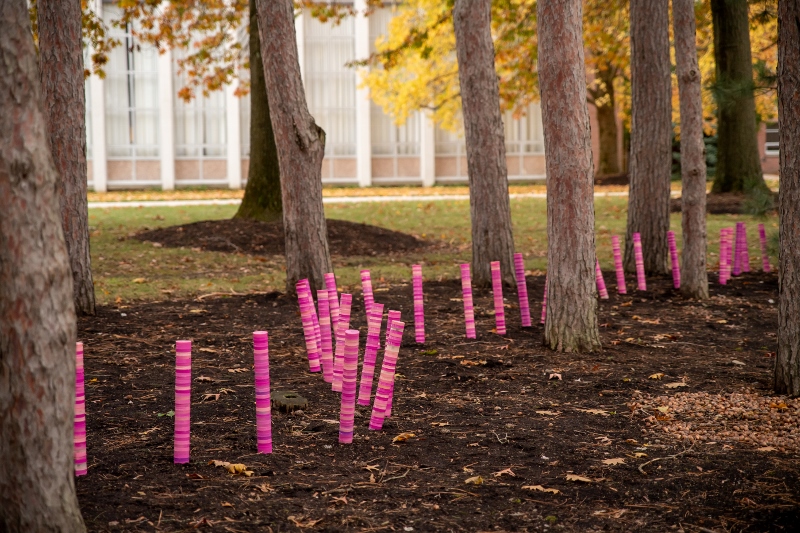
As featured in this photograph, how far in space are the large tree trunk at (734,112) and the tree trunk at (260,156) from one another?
8.18m

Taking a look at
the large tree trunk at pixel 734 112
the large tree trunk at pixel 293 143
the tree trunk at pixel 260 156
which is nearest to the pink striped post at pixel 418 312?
the large tree trunk at pixel 293 143

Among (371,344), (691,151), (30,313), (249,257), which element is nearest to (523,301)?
(691,151)

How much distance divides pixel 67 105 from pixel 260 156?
26.8 feet

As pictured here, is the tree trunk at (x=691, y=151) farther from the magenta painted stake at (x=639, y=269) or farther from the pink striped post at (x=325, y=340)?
the pink striped post at (x=325, y=340)

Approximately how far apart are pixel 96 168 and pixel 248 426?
31142 millimetres

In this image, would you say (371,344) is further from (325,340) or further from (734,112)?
(734,112)

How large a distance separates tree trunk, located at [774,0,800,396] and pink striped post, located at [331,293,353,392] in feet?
9.96

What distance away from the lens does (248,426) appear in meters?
5.82

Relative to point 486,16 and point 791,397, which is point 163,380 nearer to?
point 791,397

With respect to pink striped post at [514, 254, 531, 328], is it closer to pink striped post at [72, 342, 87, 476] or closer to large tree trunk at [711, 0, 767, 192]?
pink striped post at [72, 342, 87, 476]

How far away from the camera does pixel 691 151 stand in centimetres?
1036

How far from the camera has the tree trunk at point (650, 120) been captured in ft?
38.5

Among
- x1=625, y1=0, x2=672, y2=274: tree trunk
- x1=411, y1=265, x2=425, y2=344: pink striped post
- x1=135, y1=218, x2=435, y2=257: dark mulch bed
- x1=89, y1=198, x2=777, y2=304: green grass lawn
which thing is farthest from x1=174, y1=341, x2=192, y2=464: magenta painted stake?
x1=135, y1=218, x2=435, y2=257: dark mulch bed

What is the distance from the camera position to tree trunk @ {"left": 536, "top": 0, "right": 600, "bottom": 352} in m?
7.86
